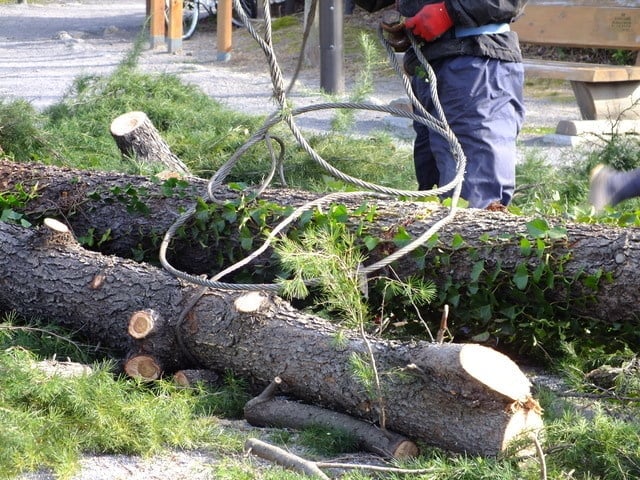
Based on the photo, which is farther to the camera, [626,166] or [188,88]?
[188,88]

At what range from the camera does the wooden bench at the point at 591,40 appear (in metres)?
8.66

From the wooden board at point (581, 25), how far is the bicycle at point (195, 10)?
26.9 ft

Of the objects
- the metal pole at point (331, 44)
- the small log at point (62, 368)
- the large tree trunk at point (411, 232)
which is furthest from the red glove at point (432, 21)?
the metal pole at point (331, 44)

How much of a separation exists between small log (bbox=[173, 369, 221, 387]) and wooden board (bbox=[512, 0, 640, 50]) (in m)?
7.11

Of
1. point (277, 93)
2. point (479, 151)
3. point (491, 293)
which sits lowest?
point (491, 293)

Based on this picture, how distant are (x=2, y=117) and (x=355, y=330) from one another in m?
3.64

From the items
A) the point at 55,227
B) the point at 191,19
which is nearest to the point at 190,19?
the point at 191,19

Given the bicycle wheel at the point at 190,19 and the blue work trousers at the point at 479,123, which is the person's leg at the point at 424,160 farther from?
the bicycle wheel at the point at 190,19

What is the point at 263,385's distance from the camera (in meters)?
3.41

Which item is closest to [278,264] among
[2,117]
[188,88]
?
[2,117]

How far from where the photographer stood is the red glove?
4.84 metres

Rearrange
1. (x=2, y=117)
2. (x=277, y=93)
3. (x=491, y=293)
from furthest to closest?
(x=2, y=117), (x=277, y=93), (x=491, y=293)

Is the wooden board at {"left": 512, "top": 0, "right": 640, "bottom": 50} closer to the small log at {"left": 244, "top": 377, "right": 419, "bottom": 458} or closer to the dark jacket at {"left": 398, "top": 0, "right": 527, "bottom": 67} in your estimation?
the dark jacket at {"left": 398, "top": 0, "right": 527, "bottom": 67}

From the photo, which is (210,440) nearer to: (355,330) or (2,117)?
(355,330)
